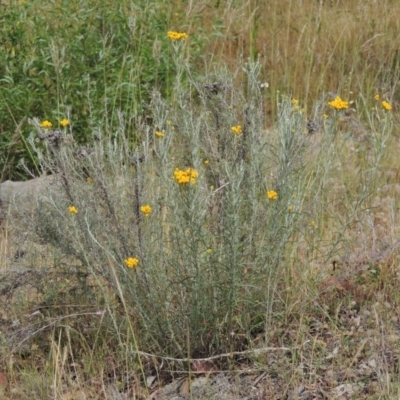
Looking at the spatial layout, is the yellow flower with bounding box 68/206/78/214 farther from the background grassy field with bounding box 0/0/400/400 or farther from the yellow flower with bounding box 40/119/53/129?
the yellow flower with bounding box 40/119/53/129

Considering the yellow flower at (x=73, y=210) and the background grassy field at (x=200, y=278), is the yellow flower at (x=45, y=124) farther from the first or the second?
the yellow flower at (x=73, y=210)

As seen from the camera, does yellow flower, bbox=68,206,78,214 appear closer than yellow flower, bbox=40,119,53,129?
Yes

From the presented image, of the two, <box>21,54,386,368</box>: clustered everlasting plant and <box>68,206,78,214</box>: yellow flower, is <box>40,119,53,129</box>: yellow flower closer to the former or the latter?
<box>21,54,386,368</box>: clustered everlasting plant

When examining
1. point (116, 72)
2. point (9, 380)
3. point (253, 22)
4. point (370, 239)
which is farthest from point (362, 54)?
point (9, 380)

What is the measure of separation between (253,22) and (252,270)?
3.41m

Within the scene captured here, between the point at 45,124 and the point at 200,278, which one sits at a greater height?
the point at 45,124

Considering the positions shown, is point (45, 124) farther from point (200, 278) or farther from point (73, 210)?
point (200, 278)

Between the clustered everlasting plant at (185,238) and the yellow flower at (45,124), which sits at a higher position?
the yellow flower at (45,124)

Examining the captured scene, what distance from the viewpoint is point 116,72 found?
4.96 m

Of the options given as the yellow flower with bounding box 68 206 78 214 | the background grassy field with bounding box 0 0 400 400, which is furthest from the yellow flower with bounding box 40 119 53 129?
the yellow flower with bounding box 68 206 78 214

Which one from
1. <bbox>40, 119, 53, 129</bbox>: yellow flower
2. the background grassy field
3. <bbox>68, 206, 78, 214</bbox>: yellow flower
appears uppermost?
<bbox>40, 119, 53, 129</bbox>: yellow flower

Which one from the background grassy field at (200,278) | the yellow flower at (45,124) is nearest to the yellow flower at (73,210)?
the background grassy field at (200,278)

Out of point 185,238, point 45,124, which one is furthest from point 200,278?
point 45,124

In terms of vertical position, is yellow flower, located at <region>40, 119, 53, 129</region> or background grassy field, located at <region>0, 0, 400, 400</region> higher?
yellow flower, located at <region>40, 119, 53, 129</region>
